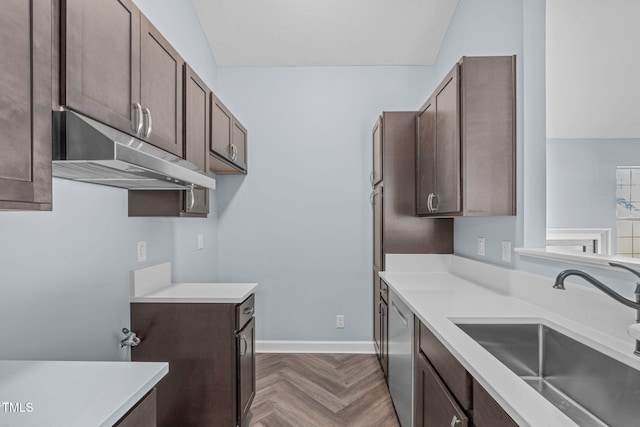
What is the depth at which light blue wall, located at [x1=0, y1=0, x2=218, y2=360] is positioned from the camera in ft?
3.90

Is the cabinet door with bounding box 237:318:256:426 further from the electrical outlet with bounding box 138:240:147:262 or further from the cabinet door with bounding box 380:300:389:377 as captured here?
the cabinet door with bounding box 380:300:389:377

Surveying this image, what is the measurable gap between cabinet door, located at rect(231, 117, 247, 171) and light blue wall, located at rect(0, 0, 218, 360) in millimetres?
768

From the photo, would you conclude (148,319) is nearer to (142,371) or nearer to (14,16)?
(142,371)

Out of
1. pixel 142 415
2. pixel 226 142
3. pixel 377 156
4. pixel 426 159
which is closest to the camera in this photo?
pixel 142 415

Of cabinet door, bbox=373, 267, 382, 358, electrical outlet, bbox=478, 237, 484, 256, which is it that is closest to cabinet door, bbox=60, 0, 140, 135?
electrical outlet, bbox=478, 237, 484, 256

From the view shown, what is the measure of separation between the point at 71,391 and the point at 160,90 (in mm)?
1200

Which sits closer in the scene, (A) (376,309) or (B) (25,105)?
(B) (25,105)

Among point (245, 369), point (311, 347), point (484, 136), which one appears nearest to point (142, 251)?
point (245, 369)

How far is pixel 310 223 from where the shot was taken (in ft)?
10.8

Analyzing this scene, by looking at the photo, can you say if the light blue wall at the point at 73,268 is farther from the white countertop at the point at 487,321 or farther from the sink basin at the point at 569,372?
the sink basin at the point at 569,372

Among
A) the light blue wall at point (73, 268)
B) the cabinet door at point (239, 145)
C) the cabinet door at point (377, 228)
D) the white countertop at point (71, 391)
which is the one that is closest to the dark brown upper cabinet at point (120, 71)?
the light blue wall at point (73, 268)

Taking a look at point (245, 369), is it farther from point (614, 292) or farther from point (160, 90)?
point (614, 292)

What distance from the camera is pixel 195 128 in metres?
1.92

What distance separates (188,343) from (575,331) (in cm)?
177
